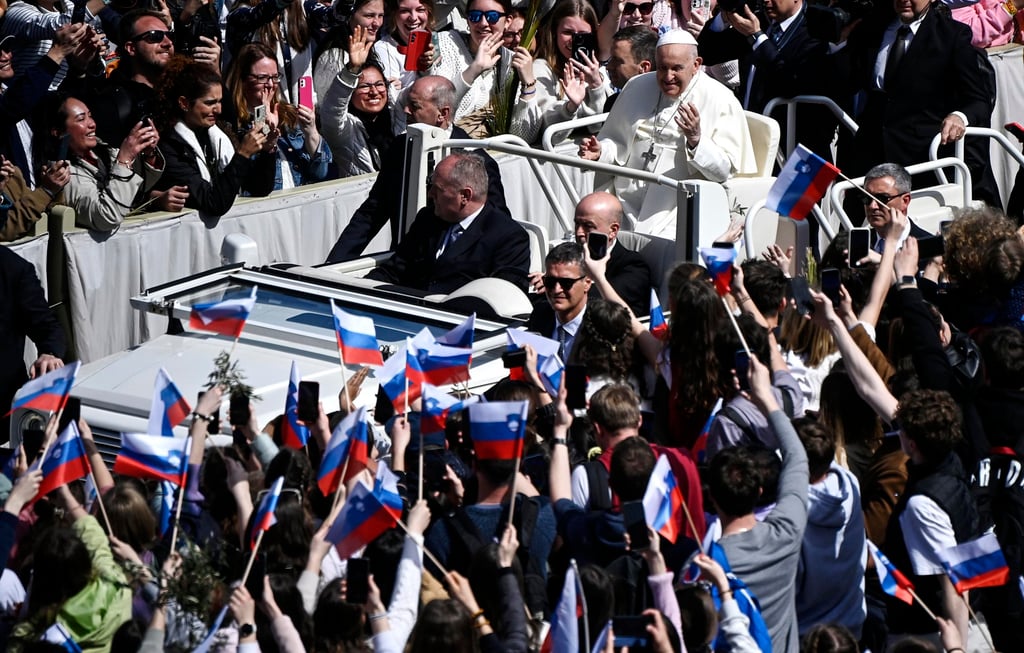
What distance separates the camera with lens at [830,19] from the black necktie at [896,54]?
50cm

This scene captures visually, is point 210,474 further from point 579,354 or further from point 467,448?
point 579,354

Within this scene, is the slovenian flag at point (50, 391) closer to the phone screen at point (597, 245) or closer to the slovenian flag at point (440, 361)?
the slovenian flag at point (440, 361)

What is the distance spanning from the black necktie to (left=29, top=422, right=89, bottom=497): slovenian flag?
6.50 m

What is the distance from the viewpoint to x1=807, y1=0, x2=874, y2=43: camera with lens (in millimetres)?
10727

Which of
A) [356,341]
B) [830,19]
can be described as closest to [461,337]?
[356,341]

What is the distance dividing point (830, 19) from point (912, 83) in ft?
2.43

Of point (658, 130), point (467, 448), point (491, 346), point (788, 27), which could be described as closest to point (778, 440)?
point (467, 448)

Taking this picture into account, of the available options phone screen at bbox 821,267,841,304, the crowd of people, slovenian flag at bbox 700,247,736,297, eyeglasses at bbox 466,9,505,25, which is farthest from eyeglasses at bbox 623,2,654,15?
phone screen at bbox 821,267,841,304

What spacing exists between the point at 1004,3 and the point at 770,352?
8694 mm

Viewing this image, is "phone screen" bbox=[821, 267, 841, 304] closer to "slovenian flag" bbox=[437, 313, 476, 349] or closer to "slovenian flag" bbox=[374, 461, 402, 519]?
"slovenian flag" bbox=[437, 313, 476, 349]

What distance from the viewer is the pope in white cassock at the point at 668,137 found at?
9.05 metres

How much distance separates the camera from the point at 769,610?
508 centimetres

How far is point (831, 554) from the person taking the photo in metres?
5.40

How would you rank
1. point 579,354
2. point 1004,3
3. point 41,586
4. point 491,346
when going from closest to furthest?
point 41,586
point 579,354
point 491,346
point 1004,3
